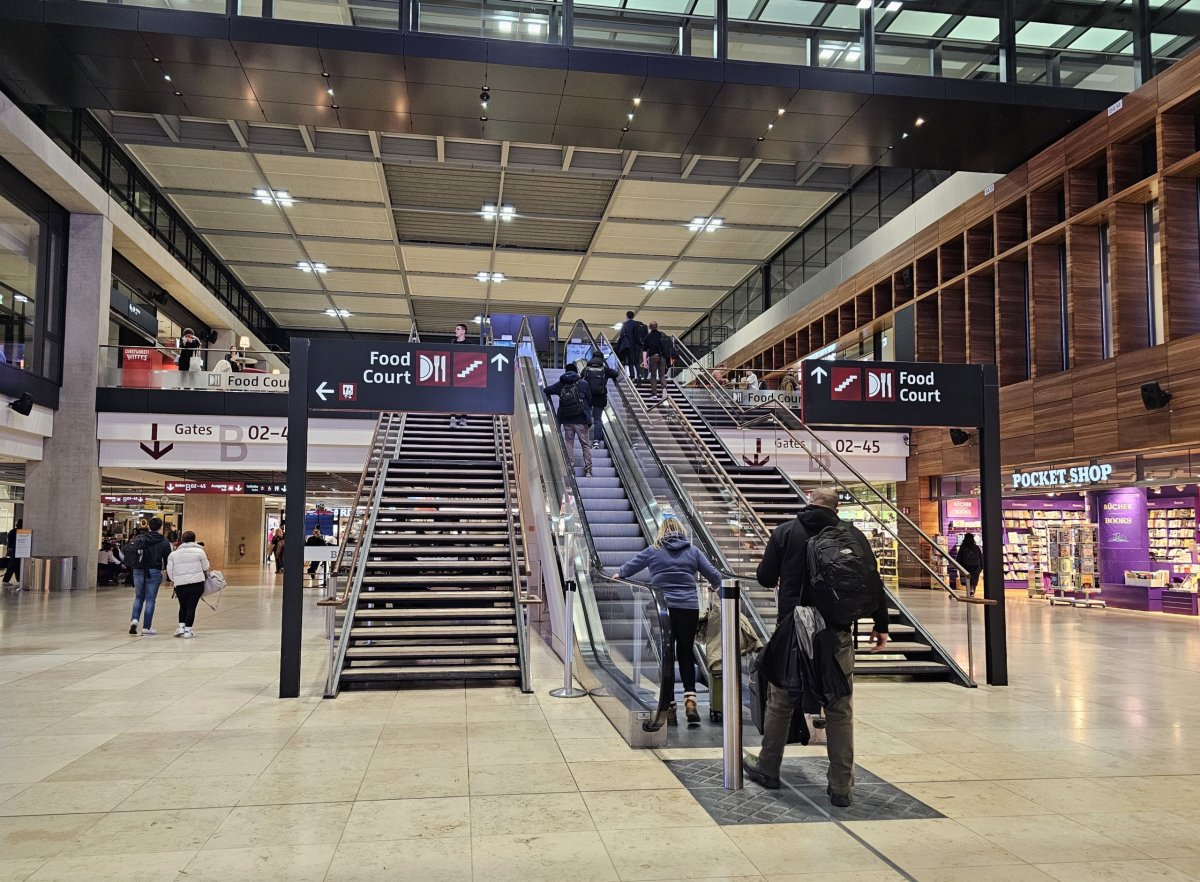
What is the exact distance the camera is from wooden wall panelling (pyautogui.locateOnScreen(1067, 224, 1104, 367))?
603 inches

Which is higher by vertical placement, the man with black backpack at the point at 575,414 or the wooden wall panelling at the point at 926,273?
the wooden wall panelling at the point at 926,273

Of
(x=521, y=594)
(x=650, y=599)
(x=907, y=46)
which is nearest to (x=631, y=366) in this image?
(x=907, y=46)

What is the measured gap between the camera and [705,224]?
25281mm

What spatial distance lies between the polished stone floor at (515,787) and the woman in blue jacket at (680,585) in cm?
63

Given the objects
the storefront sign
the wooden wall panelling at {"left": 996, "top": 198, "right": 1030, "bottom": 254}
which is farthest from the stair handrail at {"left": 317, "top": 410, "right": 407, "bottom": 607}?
the wooden wall panelling at {"left": 996, "top": 198, "right": 1030, "bottom": 254}

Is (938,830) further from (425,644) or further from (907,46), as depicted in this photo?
(907,46)

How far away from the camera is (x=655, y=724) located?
593 cm

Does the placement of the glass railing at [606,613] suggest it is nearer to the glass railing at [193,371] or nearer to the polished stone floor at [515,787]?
the polished stone floor at [515,787]

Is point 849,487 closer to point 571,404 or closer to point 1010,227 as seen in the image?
point 571,404

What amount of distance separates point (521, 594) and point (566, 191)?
16237 millimetres

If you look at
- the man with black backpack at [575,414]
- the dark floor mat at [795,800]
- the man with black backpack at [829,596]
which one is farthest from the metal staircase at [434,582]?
the man with black backpack at [829,596]

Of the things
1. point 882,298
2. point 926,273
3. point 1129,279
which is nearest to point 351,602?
point 1129,279

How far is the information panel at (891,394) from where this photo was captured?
28.6 ft

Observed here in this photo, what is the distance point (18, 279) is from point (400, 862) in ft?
62.0
